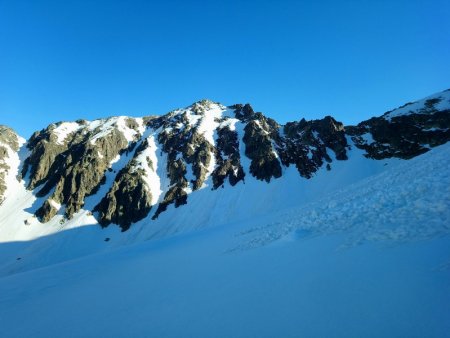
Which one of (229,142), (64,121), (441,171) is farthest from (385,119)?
(64,121)

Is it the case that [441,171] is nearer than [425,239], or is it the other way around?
[425,239]

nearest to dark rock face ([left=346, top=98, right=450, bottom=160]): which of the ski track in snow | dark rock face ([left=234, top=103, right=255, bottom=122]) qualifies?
dark rock face ([left=234, top=103, right=255, bottom=122])

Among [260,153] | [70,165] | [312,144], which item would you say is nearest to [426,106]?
[312,144]

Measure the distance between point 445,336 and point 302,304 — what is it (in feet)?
8.92

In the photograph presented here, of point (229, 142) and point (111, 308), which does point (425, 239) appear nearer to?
point (111, 308)

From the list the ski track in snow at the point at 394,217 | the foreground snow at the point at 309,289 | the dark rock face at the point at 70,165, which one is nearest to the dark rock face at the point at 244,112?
the dark rock face at the point at 70,165

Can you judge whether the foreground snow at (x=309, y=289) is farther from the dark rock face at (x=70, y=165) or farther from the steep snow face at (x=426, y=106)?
the steep snow face at (x=426, y=106)

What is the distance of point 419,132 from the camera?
7562 centimetres

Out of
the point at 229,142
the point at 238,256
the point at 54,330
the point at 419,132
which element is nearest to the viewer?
the point at 54,330

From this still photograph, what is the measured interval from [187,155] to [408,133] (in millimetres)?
68602

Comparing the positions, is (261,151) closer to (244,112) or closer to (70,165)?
(244,112)

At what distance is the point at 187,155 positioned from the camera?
93.1 metres

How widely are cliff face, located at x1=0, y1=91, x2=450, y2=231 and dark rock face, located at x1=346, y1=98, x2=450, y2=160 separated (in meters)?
0.24

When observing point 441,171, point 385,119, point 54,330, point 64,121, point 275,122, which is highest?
point 64,121
